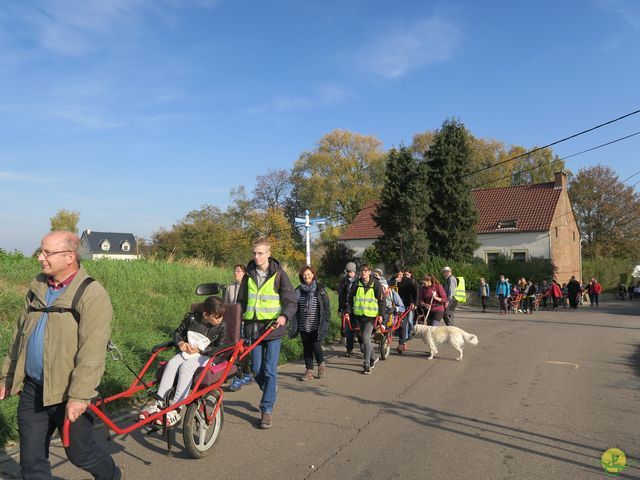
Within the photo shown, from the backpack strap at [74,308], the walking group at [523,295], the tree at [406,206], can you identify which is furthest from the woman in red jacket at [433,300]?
the tree at [406,206]

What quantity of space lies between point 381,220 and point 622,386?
2724 cm

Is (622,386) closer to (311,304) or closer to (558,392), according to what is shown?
(558,392)

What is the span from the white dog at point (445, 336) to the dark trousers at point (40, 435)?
7887 millimetres

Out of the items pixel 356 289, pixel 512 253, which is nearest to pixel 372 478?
pixel 356 289

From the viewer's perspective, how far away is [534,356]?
10.7m

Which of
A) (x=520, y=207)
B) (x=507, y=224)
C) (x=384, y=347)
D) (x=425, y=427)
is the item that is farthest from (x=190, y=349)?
(x=520, y=207)

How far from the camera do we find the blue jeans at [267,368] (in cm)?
581

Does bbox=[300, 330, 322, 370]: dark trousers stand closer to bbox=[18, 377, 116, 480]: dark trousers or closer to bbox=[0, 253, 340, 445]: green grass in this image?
bbox=[0, 253, 340, 445]: green grass

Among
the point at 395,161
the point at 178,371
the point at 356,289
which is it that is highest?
the point at 395,161

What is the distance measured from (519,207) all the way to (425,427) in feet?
128

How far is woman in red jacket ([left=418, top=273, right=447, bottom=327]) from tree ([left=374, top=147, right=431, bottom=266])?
69.3ft

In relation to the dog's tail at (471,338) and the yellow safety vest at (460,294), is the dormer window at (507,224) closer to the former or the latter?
the yellow safety vest at (460,294)

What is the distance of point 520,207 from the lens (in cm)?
4181

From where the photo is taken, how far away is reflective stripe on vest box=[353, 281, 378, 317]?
29.7 ft
